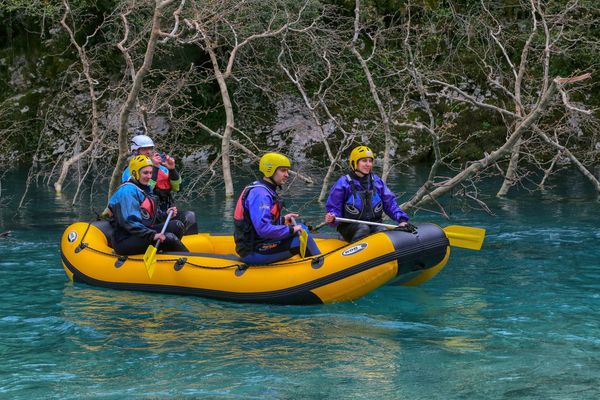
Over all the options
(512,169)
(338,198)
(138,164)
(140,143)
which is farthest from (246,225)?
(512,169)

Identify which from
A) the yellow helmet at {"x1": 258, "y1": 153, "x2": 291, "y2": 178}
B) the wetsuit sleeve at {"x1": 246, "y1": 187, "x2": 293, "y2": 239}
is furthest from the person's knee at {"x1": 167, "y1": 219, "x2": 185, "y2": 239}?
the yellow helmet at {"x1": 258, "y1": 153, "x2": 291, "y2": 178}

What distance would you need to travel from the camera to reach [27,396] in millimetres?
5277

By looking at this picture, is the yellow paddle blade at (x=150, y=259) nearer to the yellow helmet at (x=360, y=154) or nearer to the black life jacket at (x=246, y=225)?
the black life jacket at (x=246, y=225)

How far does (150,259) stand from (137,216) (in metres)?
0.53

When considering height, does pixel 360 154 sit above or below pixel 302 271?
above

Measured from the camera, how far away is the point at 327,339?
648 cm

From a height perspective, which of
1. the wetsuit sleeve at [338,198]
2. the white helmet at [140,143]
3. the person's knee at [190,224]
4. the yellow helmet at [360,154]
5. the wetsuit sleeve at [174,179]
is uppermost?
the white helmet at [140,143]

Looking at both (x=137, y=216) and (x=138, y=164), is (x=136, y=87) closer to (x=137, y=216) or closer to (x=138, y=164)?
(x=138, y=164)

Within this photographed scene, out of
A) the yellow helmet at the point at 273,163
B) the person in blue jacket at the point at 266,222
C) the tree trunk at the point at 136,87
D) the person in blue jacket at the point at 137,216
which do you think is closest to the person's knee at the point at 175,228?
the person in blue jacket at the point at 137,216

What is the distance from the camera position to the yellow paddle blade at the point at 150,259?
797 cm

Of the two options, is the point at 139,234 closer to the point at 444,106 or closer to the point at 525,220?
the point at 525,220

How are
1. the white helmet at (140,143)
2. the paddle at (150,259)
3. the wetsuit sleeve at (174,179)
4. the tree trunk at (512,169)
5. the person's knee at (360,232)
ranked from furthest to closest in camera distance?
the tree trunk at (512,169) → the wetsuit sleeve at (174,179) → the white helmet at (140,143) → the person's knee at (360,232) → the paddle at (150,259)

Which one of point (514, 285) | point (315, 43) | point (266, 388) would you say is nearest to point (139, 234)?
point (266, 388)

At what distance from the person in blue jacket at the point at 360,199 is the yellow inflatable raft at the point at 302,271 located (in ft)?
0.95
